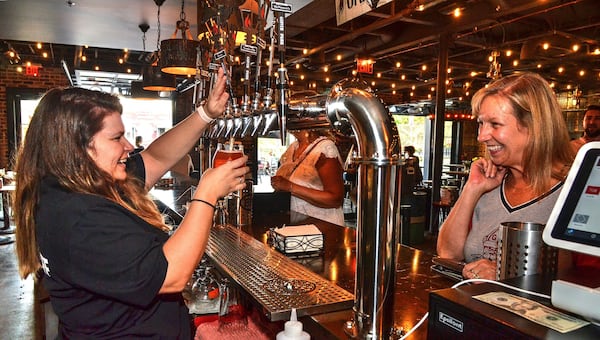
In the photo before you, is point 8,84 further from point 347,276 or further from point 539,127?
point 539,127

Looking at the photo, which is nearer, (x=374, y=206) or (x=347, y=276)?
(x=374, y=206)

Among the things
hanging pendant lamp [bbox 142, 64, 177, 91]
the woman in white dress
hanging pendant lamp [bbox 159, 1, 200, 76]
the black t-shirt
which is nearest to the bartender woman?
the black t-shirt

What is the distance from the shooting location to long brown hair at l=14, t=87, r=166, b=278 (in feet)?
3.68

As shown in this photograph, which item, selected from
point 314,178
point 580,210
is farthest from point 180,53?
point 580,210

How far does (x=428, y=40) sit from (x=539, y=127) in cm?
504

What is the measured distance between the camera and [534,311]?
28.3 inches

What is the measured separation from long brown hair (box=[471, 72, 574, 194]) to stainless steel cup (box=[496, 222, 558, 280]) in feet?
1.76

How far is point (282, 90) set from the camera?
1.30 meters

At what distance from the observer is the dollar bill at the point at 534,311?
67 cm

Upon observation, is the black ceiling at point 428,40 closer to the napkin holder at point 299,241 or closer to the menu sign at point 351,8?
the menu sign at point 351,8

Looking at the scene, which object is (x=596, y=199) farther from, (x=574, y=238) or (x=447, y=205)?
(x=447, y=205)

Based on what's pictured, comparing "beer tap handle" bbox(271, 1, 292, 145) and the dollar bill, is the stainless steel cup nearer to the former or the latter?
the dollar bill

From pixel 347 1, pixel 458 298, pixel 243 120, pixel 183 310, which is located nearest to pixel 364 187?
pixel 458 298

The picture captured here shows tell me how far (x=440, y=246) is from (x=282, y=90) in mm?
871
